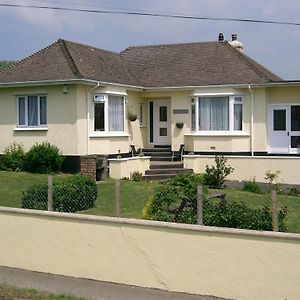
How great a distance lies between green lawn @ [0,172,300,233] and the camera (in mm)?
12148

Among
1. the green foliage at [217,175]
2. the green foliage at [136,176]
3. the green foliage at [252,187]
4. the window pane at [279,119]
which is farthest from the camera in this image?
the window pane at [279,119]

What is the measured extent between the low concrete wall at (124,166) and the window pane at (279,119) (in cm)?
610

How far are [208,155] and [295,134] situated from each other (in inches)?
160

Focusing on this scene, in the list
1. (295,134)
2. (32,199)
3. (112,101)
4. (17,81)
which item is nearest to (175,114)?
(112,101)

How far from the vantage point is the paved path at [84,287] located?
26.6ft

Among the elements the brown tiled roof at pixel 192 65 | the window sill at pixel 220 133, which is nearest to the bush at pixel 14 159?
the brown tiled roof at pixel 192 65

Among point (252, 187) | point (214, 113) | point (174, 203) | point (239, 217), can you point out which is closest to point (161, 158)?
point (214, 113)

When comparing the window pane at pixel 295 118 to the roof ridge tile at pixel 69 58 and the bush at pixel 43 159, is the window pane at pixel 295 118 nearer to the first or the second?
the roof ridge tile at pixel 69 58

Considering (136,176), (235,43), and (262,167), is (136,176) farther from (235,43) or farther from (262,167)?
(235,43)

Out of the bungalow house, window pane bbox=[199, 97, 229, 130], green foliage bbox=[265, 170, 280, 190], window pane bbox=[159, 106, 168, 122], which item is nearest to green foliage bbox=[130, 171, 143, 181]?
the bungalow house

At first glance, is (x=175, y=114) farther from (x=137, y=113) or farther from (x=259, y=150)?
(x=259, y=150)

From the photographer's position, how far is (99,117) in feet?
73.3

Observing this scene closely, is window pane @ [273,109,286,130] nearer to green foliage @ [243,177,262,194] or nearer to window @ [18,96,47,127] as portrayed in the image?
green foliage @ [243,177,262,194]

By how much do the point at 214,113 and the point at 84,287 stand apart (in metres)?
16.3
